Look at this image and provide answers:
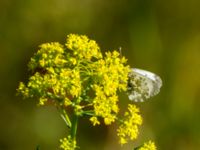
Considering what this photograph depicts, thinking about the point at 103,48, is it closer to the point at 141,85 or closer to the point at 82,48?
the point at 141,85

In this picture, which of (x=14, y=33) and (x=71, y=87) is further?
(x=14, y=33)

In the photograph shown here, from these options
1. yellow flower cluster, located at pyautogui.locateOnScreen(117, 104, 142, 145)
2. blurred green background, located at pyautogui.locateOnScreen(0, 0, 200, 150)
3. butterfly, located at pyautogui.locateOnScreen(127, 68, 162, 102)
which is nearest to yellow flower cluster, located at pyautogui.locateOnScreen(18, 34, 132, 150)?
yellow flower cluster, located at pyautogui.locateOnScreen(117, 104, 142, 145)

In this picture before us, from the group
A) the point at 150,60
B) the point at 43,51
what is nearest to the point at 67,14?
the point at 150,60

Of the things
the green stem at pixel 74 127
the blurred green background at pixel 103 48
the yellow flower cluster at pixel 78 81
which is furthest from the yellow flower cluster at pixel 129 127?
the blurred green background at pixel 103 48

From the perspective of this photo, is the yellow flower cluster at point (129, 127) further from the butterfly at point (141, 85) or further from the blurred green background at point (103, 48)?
the blurred green background at point (103, 48)

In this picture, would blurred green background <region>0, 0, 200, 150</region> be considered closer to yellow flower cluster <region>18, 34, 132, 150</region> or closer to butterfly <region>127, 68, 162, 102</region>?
butterfly <region>127, 68, 162, 102</region>

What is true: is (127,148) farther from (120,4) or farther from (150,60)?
(120,4)
